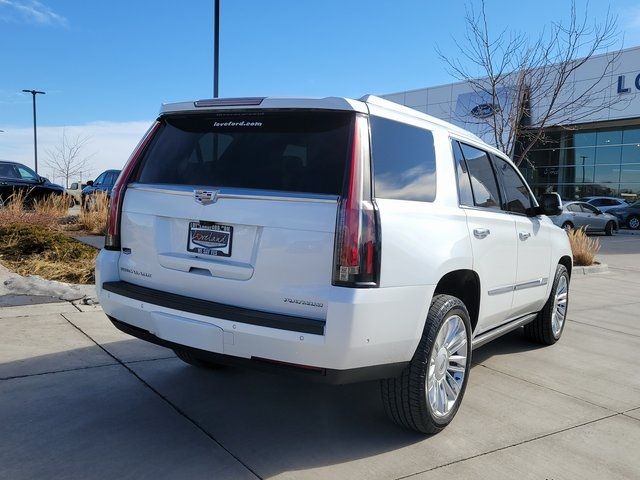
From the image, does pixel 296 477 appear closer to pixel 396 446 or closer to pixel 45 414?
pixel 396 446

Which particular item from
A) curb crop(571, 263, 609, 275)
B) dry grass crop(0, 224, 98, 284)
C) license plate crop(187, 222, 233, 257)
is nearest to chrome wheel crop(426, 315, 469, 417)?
license plate crop(187, 222, 233, 257)

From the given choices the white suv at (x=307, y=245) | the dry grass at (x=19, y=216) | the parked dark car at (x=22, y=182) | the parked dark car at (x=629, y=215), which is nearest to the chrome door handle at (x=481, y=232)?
the white suv at (x=307, y=245)

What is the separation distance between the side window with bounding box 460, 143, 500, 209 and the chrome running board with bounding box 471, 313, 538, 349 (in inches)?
38.9

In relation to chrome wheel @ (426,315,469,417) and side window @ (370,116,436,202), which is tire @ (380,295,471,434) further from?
side window @ (370,116,436,202)

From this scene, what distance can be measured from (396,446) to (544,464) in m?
0.85

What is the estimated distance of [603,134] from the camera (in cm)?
3434

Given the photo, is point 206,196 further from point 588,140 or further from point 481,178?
point 588,140

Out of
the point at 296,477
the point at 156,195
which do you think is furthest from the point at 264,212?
the point at 296,477

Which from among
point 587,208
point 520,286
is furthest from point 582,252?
point 587,208

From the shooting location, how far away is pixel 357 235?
293 centimetres

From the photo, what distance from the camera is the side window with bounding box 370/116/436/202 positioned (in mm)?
3236

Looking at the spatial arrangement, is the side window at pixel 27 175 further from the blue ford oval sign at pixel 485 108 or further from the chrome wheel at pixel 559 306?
the chrome wheel at pixel 559 306

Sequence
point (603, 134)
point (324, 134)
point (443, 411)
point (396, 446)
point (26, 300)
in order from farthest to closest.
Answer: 1. point (603, 134)
2. point (26, 300)
3. point (443, 411)
4. point (396, 446)
5. point (324, 134)

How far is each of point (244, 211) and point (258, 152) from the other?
402mm
